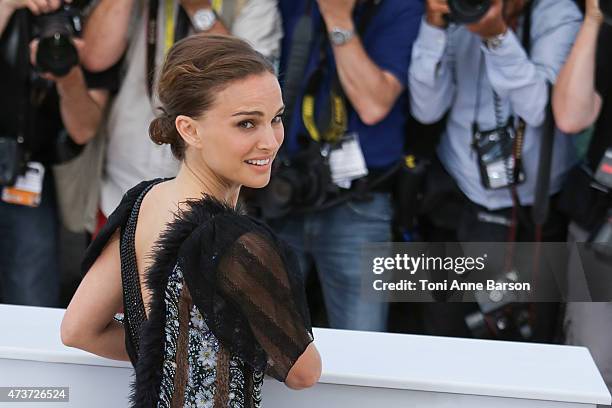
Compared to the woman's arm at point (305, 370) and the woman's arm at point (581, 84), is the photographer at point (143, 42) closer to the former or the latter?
the woman's arm at point (581, 84)

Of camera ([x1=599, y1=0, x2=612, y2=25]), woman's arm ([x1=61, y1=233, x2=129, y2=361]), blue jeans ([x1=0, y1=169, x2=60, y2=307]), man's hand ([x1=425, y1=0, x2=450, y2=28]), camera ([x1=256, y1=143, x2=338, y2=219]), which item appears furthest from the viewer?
blue jeans ([x1=0, y1=169, x2=60, y2=307])

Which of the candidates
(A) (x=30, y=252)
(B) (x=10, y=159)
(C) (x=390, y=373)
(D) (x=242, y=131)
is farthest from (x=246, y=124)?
(A) (x=30, y=252)

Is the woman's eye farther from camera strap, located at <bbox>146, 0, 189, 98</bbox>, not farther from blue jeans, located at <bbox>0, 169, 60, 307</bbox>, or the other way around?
blue jeans, located at <bbox>0, 169, 60, 307</bbox>

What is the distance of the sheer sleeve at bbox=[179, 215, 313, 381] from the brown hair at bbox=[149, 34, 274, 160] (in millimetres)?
206

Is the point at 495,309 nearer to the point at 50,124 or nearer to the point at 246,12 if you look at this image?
the point at 246,12

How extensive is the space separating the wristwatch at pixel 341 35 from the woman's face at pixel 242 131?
1.21 metres

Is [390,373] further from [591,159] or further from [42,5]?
[42,5]

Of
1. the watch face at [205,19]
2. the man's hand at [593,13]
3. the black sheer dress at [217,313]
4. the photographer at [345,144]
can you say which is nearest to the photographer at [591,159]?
the man's hand at [593,13]

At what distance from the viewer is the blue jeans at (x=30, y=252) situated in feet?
9.84

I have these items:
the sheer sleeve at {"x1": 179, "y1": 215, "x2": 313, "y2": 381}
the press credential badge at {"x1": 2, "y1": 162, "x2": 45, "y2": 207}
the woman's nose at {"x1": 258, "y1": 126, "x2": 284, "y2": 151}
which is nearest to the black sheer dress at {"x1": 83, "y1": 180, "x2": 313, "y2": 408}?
the sheer sleeve at {"x1": 179, "y1": 215, "x2": 313, "y2": 381}

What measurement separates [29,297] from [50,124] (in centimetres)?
56

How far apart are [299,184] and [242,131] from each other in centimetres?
124

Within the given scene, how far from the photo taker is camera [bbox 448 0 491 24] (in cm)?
258

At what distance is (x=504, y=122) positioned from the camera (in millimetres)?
2770
